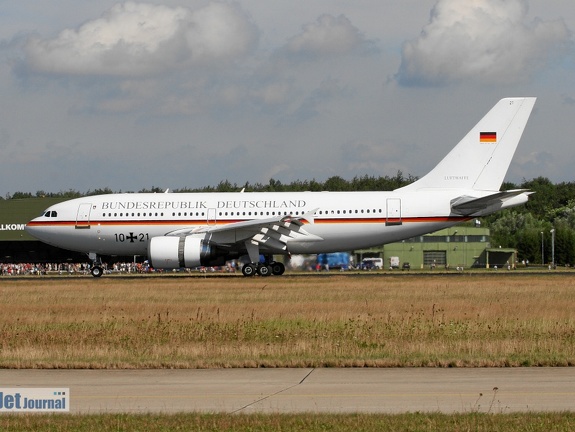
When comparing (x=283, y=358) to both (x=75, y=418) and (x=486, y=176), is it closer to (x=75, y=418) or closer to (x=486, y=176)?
(x=75, y=418)

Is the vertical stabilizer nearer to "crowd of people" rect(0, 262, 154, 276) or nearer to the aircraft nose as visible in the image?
the aircraft nose

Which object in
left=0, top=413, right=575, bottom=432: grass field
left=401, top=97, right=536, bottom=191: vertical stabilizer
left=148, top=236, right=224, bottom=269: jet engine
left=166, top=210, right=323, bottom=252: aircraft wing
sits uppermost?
left=401, top=97, right=536, bottom=191: vertical stabilizer

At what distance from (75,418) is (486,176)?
1501 inches

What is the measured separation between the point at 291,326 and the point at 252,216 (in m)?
24.3

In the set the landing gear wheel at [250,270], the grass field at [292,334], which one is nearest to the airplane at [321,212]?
the landing gear wheel at [250,270]

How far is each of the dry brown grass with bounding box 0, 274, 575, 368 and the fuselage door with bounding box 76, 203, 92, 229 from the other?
35.1 feet

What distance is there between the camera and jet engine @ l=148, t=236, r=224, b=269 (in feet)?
145

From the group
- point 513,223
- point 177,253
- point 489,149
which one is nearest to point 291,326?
point 177,253

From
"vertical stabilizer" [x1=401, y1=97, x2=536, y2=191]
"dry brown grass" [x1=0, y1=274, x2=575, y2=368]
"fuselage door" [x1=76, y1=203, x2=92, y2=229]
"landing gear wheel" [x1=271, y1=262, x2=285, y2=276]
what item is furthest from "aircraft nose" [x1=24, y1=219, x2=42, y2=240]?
"vertical stabilizer" [x1=401, y1=97, x2=536, y2=191]

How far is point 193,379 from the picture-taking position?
15.5 meters

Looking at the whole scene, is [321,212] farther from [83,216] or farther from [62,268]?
[62,268]

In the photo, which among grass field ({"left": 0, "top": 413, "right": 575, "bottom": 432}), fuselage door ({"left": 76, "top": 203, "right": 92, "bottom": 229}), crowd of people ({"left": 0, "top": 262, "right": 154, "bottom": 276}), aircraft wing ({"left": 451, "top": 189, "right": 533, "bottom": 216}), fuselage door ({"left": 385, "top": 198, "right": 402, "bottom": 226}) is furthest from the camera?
crowd of people ({"left": 0, "top": 262, "right": 154, "bottom": 276})

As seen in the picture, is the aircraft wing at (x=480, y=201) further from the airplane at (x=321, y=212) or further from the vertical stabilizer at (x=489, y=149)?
the vertical stabilizer at (x=489, y=149)

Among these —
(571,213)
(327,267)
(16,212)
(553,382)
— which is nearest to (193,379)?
(553,382)
